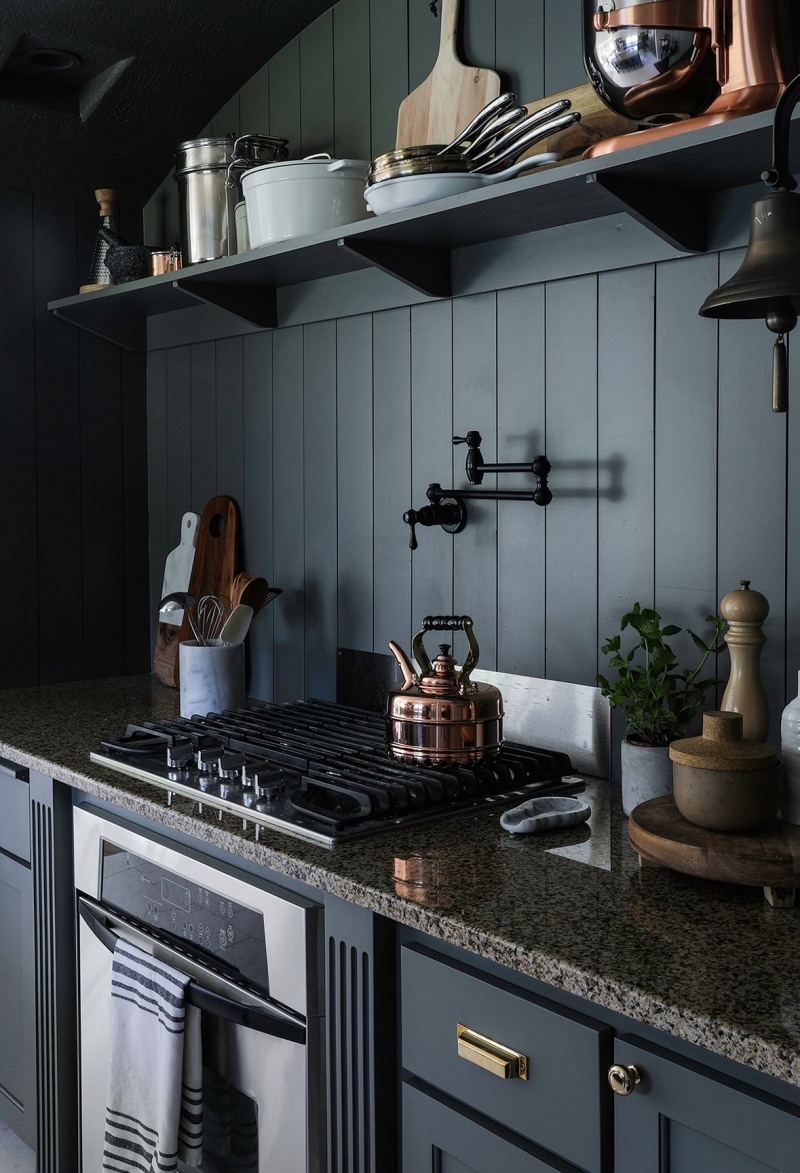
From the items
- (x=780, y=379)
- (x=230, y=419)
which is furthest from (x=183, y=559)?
(x=780, y=379)

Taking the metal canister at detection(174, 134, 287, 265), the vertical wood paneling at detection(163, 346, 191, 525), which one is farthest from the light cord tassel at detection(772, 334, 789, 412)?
the vertical wood paneling at detection(163, 346, 191, 525)

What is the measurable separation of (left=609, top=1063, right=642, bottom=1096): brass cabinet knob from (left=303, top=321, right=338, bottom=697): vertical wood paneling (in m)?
1.47

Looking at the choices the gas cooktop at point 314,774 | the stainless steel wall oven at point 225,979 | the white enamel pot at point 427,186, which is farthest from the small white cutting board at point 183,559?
the white enamel pot at point 427,186

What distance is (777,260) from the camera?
1140 mm

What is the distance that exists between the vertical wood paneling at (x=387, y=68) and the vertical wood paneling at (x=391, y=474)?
0.37 m

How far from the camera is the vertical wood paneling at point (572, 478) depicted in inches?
75.7

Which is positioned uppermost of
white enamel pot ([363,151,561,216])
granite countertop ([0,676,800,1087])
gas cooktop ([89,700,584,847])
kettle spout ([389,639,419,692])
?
white enamel pot ([363,151,561,216])

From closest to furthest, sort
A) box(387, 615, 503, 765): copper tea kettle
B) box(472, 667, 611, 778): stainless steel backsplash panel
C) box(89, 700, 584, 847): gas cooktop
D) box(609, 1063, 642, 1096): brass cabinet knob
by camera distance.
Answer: box(609, 1063, 642, 1096): brass cabinet knob, box(89, 700, 584, 847): gas cooktop, box(387, 615, 503, 765): copper tea kettle, box(472, 667, 611, 778): stainless steel backsplash panel

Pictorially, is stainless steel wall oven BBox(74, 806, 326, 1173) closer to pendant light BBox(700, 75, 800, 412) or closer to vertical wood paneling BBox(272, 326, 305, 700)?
vertical wood paneling BBox(272, 326, 305, 700)

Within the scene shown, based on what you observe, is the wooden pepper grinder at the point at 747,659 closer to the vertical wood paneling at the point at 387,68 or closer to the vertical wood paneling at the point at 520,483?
the vertical wood paneling at the point at 520,483

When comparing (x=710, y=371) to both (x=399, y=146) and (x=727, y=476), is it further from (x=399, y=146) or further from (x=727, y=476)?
(x=399, y=146)

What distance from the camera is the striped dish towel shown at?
163 cm

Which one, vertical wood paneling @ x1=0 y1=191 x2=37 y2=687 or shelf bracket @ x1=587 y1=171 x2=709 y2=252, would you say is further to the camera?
vertical wood paneling @ x1=0 y1=191 x2=37 y2=687

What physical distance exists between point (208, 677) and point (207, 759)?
475mm
